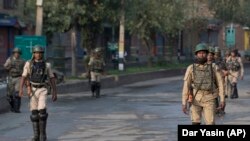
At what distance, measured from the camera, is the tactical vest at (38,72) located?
41.4ft

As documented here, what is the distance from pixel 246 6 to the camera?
55969 millimetres

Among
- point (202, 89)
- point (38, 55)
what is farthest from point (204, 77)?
point (38, 55)

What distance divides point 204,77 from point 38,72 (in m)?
3.28

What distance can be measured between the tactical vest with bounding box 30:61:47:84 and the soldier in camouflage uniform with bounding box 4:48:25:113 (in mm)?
5476

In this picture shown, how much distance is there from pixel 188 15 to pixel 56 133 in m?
33.1

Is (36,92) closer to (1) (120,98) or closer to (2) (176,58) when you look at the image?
(1) (120,98)

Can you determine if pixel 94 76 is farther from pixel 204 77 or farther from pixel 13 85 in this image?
pixel 204 77

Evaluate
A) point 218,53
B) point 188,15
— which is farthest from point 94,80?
point 188,15

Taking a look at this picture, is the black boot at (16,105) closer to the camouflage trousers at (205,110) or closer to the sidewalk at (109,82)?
the sidewalk at (109,82)

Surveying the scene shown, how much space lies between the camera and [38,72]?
12633 mm

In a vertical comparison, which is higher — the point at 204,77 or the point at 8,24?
the point at 8,24

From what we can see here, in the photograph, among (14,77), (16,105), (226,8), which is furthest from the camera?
(226,8)

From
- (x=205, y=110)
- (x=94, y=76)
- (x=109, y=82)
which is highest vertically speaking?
(x=94, y=76)

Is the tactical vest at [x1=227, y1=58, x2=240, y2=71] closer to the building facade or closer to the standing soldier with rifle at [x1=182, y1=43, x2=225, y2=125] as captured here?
the standing soldier with rifle at [x1=182, y1=43, x2=225, y2=125]
